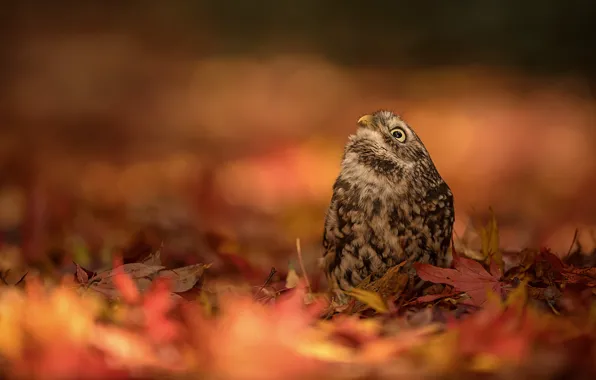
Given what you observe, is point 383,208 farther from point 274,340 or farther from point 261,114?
point 261,114

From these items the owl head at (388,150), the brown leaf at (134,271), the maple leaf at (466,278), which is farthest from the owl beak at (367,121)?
the brown leaf at (134,271)

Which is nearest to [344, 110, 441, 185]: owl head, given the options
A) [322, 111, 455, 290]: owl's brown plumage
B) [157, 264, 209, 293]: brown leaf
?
[322, 111, 455, 290]: owl's brown plumage

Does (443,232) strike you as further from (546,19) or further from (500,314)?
(546,19)

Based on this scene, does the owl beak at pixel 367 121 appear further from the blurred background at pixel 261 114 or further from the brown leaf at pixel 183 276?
the brown leaf at pixel 183 276

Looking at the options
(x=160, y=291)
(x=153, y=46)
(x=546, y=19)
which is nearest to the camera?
(x=160, y=291)

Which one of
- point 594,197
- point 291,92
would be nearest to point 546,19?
point 291,92
